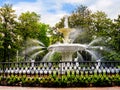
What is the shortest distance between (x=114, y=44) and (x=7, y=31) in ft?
40.0

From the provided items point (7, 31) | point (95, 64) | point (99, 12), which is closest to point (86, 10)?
point (99, 12)

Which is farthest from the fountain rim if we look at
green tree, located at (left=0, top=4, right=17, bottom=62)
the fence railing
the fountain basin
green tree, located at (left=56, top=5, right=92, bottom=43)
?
green tree, located at (left=56, top=5, right=92, bottom=43)

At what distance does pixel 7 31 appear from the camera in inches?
1318

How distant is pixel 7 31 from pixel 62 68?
73.2ft

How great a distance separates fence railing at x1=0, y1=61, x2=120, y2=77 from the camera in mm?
12070

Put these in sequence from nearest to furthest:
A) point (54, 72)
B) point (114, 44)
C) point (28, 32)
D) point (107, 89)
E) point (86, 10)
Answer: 1. point (107, 89)
2. point (54, 72)
3. point (114, 44)
4. point (28, 32)
5. point (86, 10)

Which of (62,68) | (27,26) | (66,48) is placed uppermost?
(27,26)

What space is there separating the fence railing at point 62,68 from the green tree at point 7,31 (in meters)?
20.7

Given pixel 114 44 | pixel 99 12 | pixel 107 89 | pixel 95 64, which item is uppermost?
pixel 99 12

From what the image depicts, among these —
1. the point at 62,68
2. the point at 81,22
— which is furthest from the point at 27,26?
the point at 62,68

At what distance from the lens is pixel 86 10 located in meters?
47.0

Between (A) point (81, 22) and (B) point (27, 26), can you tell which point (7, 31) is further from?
(A) point (81, 22)

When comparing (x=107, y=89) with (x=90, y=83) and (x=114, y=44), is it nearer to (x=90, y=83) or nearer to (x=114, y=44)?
(x=90, y=83)

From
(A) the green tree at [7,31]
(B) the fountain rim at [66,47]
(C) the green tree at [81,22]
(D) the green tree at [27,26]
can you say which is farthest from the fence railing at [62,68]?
(C) the green tree at [81,22]
